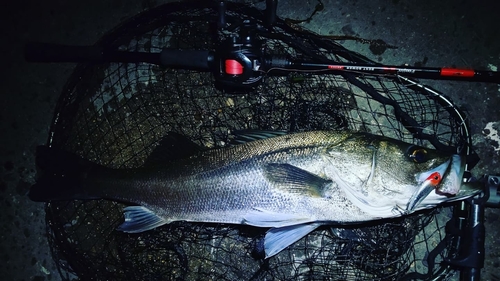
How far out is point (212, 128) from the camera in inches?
115

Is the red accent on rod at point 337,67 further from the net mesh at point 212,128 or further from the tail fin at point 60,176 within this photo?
the tail fin at point 60,176

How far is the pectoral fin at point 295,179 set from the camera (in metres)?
2.15

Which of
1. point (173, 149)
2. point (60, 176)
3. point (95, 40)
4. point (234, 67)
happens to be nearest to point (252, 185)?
point (173, 149)

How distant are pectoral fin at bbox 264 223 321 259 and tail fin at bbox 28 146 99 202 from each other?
4.51ft

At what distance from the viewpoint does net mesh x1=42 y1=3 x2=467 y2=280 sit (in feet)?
8.81

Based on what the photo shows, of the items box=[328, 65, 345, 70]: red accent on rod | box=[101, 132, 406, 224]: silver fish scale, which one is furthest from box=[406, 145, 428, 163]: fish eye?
box=[328, 65, 345, 70]: red accent on rod

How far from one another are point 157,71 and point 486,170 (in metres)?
2.90

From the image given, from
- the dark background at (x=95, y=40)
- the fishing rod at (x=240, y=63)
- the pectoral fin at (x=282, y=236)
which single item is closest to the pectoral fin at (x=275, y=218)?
the pectoral fin at (x=282, y=236)

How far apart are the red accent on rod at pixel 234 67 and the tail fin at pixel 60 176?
1.28 m

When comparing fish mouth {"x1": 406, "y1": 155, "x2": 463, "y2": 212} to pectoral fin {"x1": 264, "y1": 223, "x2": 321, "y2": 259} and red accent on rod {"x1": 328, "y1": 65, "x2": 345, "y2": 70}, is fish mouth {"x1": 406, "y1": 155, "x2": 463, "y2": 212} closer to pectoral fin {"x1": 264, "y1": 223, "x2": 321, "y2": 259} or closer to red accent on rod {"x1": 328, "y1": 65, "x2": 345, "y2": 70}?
pectoral fin {"x1": 264, "y1": 223, "x2": 321, "y2": 259}

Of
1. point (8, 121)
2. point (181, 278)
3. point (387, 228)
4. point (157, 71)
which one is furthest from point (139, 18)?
point (387, 228)

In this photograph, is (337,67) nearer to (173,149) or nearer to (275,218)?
(275,218)

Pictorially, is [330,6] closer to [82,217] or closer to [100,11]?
[100,11]

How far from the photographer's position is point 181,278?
2834 millimetres
